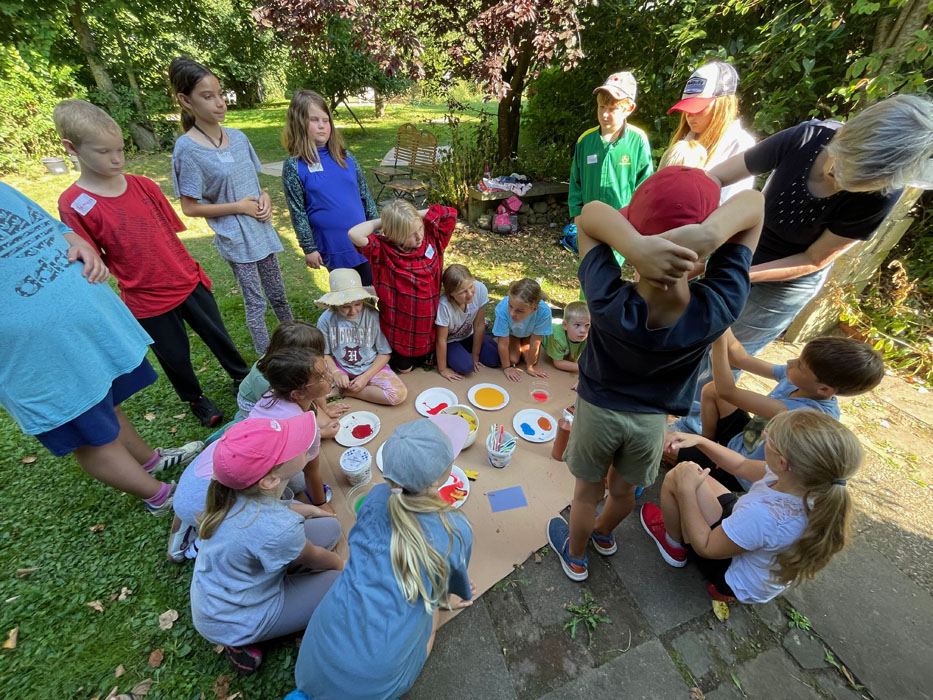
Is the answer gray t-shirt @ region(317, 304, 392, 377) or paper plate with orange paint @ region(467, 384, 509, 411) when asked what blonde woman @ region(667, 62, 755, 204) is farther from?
gray t-shirt @ region(317, 304, 392, 377)

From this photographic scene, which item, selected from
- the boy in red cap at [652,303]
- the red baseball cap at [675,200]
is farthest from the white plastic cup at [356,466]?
the red baseball cap at [675,200]

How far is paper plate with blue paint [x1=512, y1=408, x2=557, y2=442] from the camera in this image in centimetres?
278

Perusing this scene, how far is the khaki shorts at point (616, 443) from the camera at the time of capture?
4.82 ft

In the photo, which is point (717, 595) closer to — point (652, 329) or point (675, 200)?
point (652, 329)

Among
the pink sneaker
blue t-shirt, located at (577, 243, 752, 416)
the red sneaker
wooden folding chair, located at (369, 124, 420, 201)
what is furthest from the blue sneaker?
wooden folding chair, located at (369, 124, 420, 201)

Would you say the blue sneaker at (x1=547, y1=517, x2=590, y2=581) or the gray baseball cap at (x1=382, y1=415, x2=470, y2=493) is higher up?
the gray baseball cap at (x1=382, y1=415, x2=470, y2=493)

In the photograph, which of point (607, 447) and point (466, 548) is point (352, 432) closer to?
point (466, 548)

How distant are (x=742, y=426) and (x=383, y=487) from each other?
2.13 meters

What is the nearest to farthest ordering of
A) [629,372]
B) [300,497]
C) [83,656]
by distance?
[629,372]
[83,656]
[300,497]

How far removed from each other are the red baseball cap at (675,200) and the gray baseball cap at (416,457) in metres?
0.92

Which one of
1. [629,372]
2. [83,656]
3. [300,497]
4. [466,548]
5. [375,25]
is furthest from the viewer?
[375,25]

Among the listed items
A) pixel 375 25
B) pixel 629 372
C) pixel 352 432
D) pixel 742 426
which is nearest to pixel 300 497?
pixel 352 432

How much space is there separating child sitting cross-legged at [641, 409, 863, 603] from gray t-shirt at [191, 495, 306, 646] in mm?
1746

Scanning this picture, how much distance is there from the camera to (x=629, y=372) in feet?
4.52
